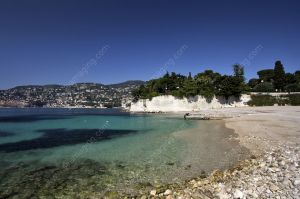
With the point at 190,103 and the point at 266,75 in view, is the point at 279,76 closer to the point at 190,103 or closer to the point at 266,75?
the point at 266,75

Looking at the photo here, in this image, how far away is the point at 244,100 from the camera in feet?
277

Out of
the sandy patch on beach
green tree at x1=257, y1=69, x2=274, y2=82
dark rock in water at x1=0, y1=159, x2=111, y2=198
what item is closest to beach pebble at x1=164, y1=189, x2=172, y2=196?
dark rock in water at x1=0, y1=159, x2=111, y2=198

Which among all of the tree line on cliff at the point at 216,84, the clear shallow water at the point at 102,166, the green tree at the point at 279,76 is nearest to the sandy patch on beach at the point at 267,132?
the clear shallow water at the point at 102,166

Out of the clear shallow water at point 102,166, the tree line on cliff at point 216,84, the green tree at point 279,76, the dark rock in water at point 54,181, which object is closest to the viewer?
the dark rock in water at point 54,181

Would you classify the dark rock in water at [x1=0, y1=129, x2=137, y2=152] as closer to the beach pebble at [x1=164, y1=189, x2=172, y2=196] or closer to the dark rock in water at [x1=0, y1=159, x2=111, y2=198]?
the dark rock in water at [x1=0, y1=159, x2=111, y2=198]

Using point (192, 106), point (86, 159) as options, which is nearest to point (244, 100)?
point (192, 106)

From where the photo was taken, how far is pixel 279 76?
3745 inches

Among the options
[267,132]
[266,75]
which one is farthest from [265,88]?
[267,132]

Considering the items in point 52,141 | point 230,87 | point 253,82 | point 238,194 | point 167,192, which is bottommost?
point 167,192

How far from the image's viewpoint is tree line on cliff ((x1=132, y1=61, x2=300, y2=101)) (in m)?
84.0

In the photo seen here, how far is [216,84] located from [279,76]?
86.2 ft

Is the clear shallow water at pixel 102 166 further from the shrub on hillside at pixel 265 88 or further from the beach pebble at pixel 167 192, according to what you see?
the shrub on hillside at pixel 265 88

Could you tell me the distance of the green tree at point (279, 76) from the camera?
94.9 m

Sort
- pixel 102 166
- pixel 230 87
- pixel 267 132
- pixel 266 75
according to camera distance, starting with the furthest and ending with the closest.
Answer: pixel 266 75
pixel 230 87
pixel 267 132
pixel 102 166
